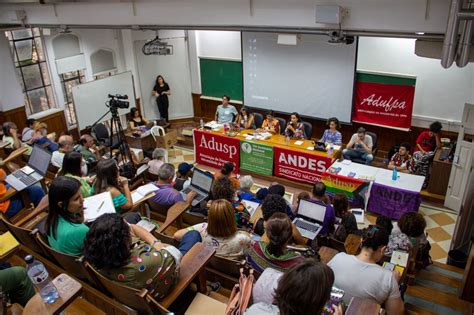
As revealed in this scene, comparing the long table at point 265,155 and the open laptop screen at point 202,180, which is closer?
the open laptop screen at point 202,180

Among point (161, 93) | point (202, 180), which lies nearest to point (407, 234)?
point (202, 180)

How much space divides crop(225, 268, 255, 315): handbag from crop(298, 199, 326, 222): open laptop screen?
2.14 metres

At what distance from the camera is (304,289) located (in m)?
1.65

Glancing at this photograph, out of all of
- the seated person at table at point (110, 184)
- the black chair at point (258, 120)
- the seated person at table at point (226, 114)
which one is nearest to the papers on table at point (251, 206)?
the seated person at table at point (110, 184)

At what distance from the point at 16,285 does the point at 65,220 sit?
49 centimetres

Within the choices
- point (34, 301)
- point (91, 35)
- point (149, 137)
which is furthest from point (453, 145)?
point (91, 35)

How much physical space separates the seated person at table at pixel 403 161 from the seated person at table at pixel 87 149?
192 inches

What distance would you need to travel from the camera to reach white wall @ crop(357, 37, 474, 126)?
6875 millimetres

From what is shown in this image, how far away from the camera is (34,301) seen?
2104 mm

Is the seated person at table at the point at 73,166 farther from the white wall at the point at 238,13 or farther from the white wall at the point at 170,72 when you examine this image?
the white wall at the point at 170,72

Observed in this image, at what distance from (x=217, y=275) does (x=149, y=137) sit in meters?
5.68

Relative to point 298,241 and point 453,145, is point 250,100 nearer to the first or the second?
point 453,145

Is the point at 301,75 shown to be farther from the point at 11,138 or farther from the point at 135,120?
the point at 11,138

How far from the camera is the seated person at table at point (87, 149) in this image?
6046 millimetres
